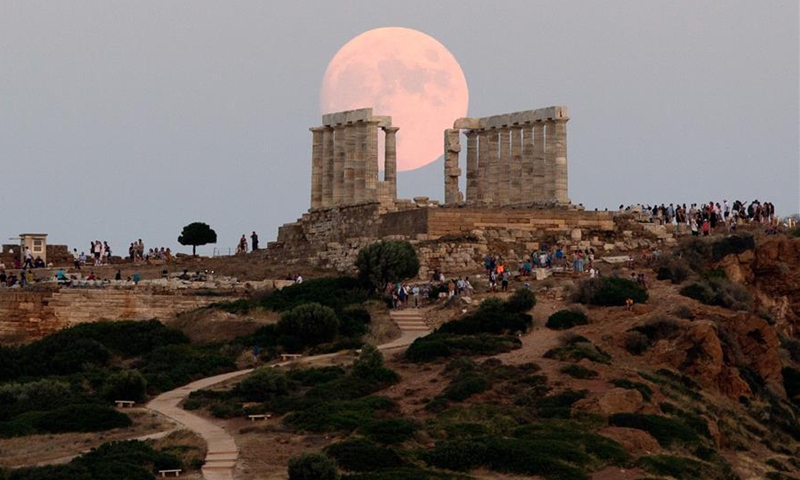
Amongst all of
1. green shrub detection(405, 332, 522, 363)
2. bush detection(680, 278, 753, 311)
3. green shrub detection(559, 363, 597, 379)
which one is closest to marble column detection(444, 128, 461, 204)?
bush detection(680, 278, 753, 311)

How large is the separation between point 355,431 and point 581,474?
6491 mm

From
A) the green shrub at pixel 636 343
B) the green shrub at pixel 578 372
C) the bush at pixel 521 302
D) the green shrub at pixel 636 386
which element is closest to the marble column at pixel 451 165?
the bush at pixel 521 302

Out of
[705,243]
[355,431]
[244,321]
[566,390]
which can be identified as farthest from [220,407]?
[705,243]

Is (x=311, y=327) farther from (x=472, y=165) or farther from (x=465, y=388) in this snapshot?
(x=472, y=165)

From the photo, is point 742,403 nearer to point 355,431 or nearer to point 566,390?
point 566,390

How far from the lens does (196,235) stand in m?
94.0

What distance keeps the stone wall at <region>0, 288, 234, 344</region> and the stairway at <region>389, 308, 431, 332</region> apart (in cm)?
874

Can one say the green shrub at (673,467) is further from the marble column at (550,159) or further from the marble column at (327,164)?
the marble column at (327,164)

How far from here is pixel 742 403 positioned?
59750 mm

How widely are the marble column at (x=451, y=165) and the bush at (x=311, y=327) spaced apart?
20936mm

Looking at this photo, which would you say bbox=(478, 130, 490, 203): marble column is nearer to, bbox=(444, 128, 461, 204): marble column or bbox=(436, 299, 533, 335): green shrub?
bbox=(444, 128, 461, 204): marble column

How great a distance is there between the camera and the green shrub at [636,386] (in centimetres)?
5478

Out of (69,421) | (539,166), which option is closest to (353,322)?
(69,421)

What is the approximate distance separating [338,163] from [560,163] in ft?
33.7
